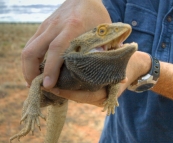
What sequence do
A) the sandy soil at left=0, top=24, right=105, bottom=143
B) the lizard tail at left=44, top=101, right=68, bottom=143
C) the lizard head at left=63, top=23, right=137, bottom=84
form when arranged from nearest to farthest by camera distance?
1. the lizard head at left=63, top=23, right=137, bottom=84
2. the lizard tail at left=44, top=101, right=68, bottom=143
3. the sandy soil at left=0, top=24, right=105, bottom=143

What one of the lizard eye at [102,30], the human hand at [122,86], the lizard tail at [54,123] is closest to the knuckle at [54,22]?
the lizard eye at [102,30]

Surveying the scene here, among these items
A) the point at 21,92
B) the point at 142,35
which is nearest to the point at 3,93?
the point at 21,92

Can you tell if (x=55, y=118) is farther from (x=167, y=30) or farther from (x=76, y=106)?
(x=76, y=106)

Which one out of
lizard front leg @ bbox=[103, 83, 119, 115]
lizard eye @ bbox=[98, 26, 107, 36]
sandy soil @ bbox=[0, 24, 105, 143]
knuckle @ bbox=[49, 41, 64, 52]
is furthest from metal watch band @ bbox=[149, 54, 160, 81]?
sandy soil @ bbox=[0, 24, 105, 143]

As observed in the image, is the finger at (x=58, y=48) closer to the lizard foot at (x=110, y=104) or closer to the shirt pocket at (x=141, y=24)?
the lizard foot at (x=110, y=104)

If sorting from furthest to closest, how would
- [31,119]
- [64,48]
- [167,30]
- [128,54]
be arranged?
[167,30] → [31,119] → [64,48] → [128,54]

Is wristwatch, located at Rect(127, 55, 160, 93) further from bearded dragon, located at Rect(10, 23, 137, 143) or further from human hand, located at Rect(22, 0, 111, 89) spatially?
human hand, located at Rect(22, 0, 111, 89)

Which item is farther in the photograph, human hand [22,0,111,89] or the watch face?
the watch face

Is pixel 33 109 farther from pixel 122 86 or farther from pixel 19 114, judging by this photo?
pixel 19 114
